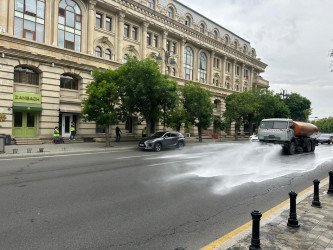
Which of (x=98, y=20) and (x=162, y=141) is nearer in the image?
(x=162, y=141)

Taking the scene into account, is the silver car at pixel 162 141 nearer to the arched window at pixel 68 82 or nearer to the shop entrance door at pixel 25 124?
the shop entrance door at pixel 25 124

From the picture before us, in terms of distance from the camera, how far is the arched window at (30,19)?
20656 millimetres

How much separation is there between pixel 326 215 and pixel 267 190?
226 cm

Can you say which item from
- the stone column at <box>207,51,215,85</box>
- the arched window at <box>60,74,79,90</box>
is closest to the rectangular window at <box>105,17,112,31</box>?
the arched window at <box>60,74,79,90</box>

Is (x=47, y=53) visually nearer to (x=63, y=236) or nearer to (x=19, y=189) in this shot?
(x=19, y=189)

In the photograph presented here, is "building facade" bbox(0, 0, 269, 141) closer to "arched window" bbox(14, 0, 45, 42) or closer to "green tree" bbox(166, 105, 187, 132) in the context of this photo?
"arched window" bbox(14, 0, 45, 42)

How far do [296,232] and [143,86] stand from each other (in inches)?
656

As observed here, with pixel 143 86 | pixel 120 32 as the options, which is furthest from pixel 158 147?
pixel 120 32

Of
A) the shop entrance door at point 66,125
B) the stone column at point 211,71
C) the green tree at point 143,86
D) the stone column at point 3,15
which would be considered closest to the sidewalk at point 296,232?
the green tree at point 143,86

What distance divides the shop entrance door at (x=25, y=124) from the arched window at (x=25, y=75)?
2.86 meters

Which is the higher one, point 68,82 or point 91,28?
point 91,28

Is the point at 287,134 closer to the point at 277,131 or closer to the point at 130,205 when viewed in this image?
the point at 277,131

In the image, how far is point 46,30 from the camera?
22234mm

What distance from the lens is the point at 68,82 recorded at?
78.6 feet
